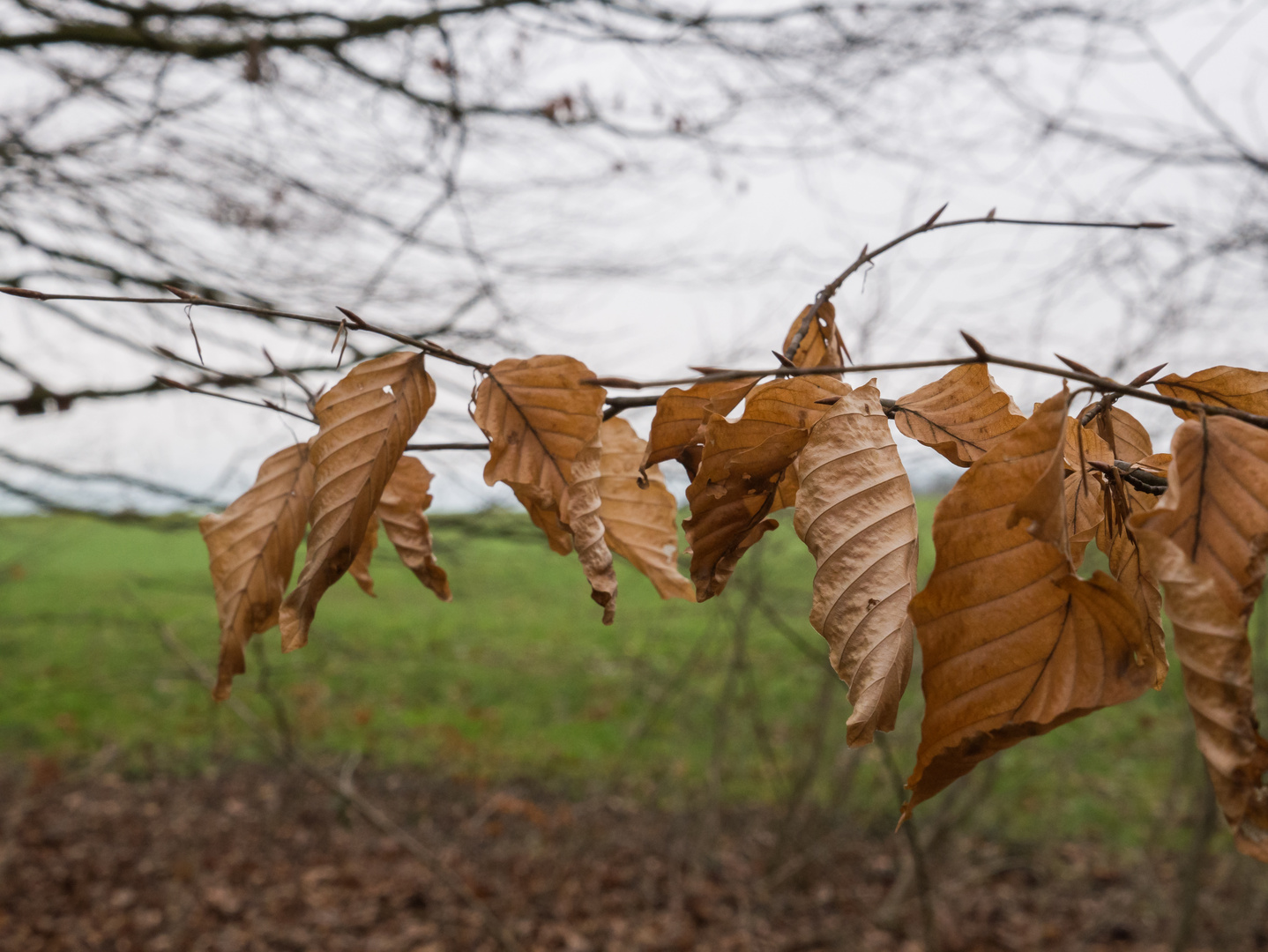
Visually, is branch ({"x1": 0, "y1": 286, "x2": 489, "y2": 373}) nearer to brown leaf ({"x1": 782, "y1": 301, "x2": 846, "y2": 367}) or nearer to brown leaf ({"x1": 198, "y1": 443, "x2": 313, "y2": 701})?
brown leaf ({"x1": 198, "y1": 443, "x2": 313, "y2": 701})

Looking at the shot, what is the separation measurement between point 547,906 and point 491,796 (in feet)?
4.98

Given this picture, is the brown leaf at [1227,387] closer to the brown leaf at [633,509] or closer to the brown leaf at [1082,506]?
the brown leaf at [1082,506]

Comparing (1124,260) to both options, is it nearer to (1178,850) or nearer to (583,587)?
(1178,850)

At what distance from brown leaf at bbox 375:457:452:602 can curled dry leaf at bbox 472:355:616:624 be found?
0.12 m

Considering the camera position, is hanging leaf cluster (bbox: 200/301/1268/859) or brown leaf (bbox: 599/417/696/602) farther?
brown leaf (bbox: 599/417/696/602)

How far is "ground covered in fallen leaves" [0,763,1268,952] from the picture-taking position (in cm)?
378

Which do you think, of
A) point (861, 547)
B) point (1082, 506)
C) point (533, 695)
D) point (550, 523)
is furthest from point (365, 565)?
point (533, 695)

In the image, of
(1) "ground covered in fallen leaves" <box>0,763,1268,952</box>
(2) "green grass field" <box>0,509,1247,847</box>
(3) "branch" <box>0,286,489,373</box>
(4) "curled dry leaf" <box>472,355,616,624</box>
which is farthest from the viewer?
(2) "green grass field" <box>0,509,1247,847</box>

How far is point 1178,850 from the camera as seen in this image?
192 inches

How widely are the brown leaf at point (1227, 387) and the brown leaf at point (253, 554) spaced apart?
0.63 meters

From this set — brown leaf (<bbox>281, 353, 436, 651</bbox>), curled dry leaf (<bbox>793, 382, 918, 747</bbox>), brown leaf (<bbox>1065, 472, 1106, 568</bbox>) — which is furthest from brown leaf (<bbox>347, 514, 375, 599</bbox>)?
brown leaf (<bbox>1065, 472, 1106, 568</bbox>)

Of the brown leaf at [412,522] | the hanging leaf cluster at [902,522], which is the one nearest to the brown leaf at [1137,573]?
the hanging leaf cluster at [902,522]

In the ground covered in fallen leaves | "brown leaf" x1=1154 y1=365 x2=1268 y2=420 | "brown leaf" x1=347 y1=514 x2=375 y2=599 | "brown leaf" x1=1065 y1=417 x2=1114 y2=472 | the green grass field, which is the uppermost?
"brown leaf" x1=1154 y1=365 x2=1268 y2=420

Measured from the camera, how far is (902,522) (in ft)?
1.52
